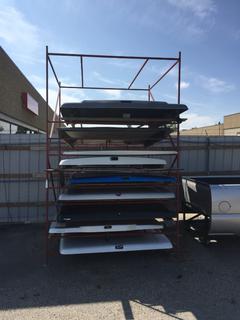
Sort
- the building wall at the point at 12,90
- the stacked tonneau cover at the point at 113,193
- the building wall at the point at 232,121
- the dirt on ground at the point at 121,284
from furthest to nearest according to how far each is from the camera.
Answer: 1. the building wall at the point at 232,121
2. the building wall at the point at 12,90
3. the stacked tonneau cover at the point at 113,193
4. the dirt on ground at the point at 121,284

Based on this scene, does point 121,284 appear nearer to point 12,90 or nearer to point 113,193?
point 113,193

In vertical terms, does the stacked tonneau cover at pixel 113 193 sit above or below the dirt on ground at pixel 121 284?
above

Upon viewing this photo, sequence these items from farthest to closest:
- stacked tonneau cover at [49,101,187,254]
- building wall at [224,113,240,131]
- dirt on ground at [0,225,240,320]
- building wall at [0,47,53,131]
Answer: building wall at [224,113,240,131] < building wall at [0,47,53,131] < stacked tonneau cover at [49,101,187,254] < dirt on ground at [0,225,240,320]

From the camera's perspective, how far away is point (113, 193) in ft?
→ 14.9

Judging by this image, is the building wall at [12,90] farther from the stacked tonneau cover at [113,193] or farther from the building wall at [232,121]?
the building wall at [232,121]

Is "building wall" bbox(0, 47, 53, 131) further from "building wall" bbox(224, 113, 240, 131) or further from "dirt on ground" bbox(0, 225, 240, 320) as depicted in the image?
"building wall" bbox(224, 113, 240, 131)

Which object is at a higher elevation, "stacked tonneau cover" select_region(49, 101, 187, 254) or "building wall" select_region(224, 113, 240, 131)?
"building wall" select_region(224, 113, 240, 131)

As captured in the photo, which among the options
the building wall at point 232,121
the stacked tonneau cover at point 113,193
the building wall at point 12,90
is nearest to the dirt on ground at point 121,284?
the stacked tonneau cover at point 113,193

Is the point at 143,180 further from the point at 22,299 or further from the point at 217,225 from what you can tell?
the point at 22,299

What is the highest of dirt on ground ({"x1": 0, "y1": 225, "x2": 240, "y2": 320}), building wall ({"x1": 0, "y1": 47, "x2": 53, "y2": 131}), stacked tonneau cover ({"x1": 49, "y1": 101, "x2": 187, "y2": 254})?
building wall ({"x1": 0, "y1": 47, "x2": 53, "y2": 131})

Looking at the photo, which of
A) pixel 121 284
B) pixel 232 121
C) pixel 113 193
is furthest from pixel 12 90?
pixel 232 121

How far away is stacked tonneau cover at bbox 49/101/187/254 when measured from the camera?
430cm

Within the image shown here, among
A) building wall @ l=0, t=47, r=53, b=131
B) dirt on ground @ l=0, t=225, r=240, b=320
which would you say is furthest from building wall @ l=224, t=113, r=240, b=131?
dirt on ground @ l=0, t=225, r=240, b=320

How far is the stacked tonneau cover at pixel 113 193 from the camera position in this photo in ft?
14.1
